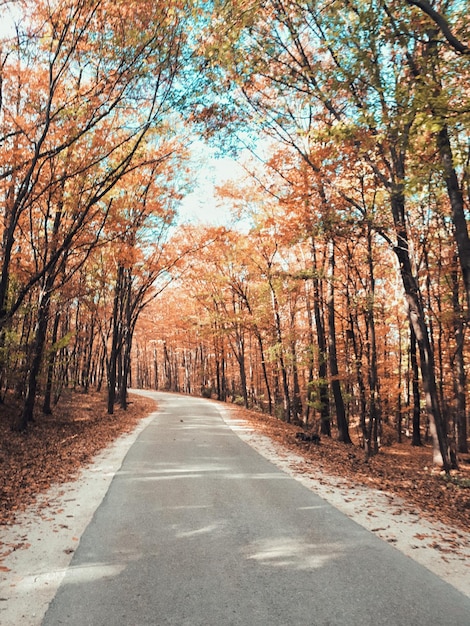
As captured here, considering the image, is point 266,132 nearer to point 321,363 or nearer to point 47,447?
point 321,363

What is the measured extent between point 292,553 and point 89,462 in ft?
20.9

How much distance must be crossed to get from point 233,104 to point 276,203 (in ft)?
22.3

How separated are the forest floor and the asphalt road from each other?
1827mm

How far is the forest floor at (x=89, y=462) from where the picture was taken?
6715 millimetres

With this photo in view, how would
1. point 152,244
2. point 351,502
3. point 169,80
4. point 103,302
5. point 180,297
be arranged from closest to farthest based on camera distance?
1. point 351,502
2. point 169,80
3. point 152,244
4. point 103,302
5. point 180,297

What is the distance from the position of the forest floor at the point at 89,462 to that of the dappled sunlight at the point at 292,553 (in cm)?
264

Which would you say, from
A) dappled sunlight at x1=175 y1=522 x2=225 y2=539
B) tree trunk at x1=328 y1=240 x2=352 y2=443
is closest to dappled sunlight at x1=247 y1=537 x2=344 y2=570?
dappled sunlight at x1=175 y1=522 x2=225 y2=539

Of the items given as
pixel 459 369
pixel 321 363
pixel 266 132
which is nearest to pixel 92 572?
pixel 266 132

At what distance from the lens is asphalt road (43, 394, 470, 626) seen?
3.15 meters

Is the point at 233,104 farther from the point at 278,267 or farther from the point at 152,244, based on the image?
the point at 278,267

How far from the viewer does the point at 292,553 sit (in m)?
4.21

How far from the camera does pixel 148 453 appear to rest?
32.2 feet

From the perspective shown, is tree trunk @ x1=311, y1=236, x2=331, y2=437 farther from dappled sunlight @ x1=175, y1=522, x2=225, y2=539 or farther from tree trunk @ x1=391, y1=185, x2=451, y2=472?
dappled sunlight @ x1=175, y1=522, x2=225, y2=539

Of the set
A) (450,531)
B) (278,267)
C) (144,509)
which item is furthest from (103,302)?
(450,531)
